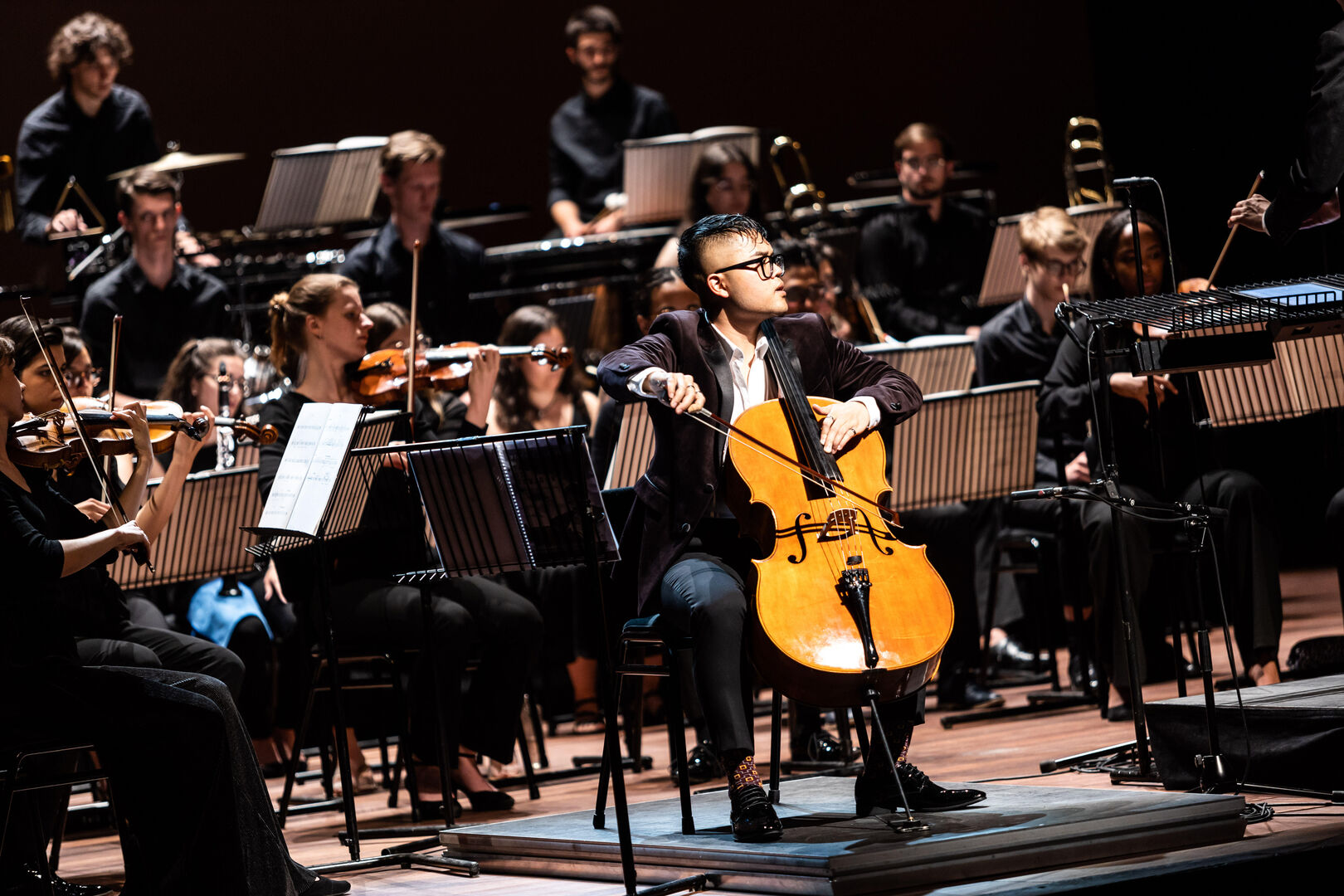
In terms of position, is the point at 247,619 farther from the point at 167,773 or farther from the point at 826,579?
the point at 826,579

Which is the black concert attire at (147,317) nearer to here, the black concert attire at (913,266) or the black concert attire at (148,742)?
the black concert attire at (913,266)

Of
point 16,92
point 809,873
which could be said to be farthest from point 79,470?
point 16,92

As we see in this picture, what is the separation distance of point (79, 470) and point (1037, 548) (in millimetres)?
2942

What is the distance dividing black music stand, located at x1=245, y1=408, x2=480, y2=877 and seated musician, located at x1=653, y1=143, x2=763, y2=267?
2.01 metres

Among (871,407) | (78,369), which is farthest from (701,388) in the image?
(78,369)

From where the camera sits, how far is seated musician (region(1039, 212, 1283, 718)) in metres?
4.42

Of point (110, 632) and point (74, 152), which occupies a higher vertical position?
point (74, 152)

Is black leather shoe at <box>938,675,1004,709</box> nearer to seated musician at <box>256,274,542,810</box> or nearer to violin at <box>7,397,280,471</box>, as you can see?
seated musician at <box>256,274,542,810</box>

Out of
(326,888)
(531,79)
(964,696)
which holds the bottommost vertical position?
(326,888)

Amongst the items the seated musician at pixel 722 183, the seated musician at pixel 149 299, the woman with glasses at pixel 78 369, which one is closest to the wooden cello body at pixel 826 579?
the woman with glasses at pixel 78 369

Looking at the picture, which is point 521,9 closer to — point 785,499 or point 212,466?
point 212,466

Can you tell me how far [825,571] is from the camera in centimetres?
284

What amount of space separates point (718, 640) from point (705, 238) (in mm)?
879

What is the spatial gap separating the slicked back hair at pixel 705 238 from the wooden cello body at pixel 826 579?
1.34ft
